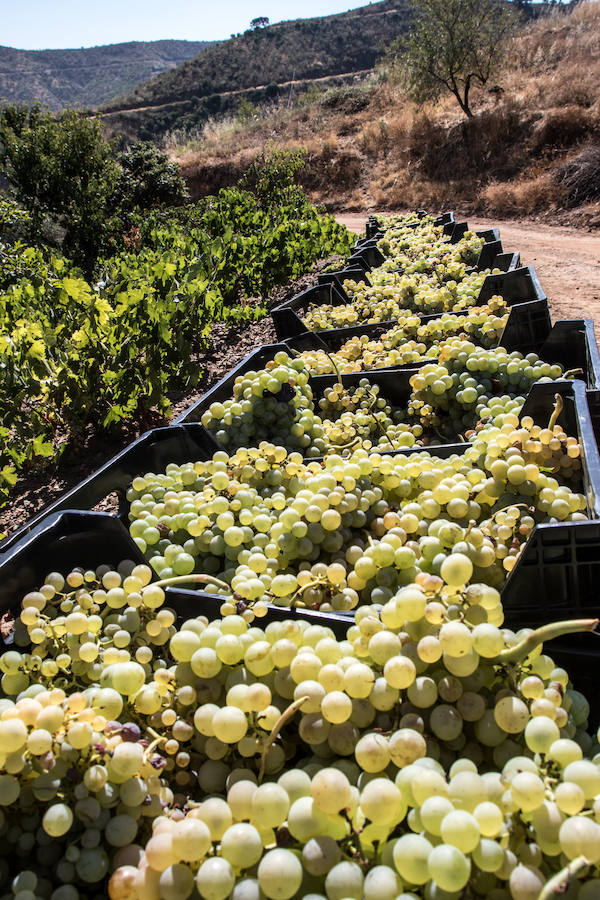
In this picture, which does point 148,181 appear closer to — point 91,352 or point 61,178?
point 61,178

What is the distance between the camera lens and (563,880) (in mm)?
662

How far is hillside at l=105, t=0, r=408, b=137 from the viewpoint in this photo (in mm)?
52875

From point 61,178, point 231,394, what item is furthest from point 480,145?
point 231,394

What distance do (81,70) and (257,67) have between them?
49.6 metres

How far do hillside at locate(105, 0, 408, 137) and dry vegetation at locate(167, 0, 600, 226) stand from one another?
92.9 feet

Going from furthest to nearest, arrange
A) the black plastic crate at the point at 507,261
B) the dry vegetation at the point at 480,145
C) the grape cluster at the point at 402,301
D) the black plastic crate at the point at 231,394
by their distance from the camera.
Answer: the dry vegetation at the point at 480,145, the black plastic crate at the point at 507,261, the grape cluster at the point at 402,301, the black plastic crate at the point at 231,394

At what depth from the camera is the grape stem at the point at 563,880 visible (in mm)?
660

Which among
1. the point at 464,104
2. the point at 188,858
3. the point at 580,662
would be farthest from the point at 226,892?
the point at 464,104

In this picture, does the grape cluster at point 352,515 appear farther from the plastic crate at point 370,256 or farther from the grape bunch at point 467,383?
the plastic crate at point 370,256

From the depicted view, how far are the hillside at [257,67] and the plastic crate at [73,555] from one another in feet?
188

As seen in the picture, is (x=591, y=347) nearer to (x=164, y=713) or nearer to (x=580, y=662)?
(x=580, y=662)

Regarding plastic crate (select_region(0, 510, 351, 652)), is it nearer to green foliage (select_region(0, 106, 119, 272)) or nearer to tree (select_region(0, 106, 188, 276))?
tree (select_region(0, 106, 188, 276))

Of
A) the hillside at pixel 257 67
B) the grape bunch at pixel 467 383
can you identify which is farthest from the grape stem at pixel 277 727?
the hillside at pixel 257 67

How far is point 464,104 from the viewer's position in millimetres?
19688
